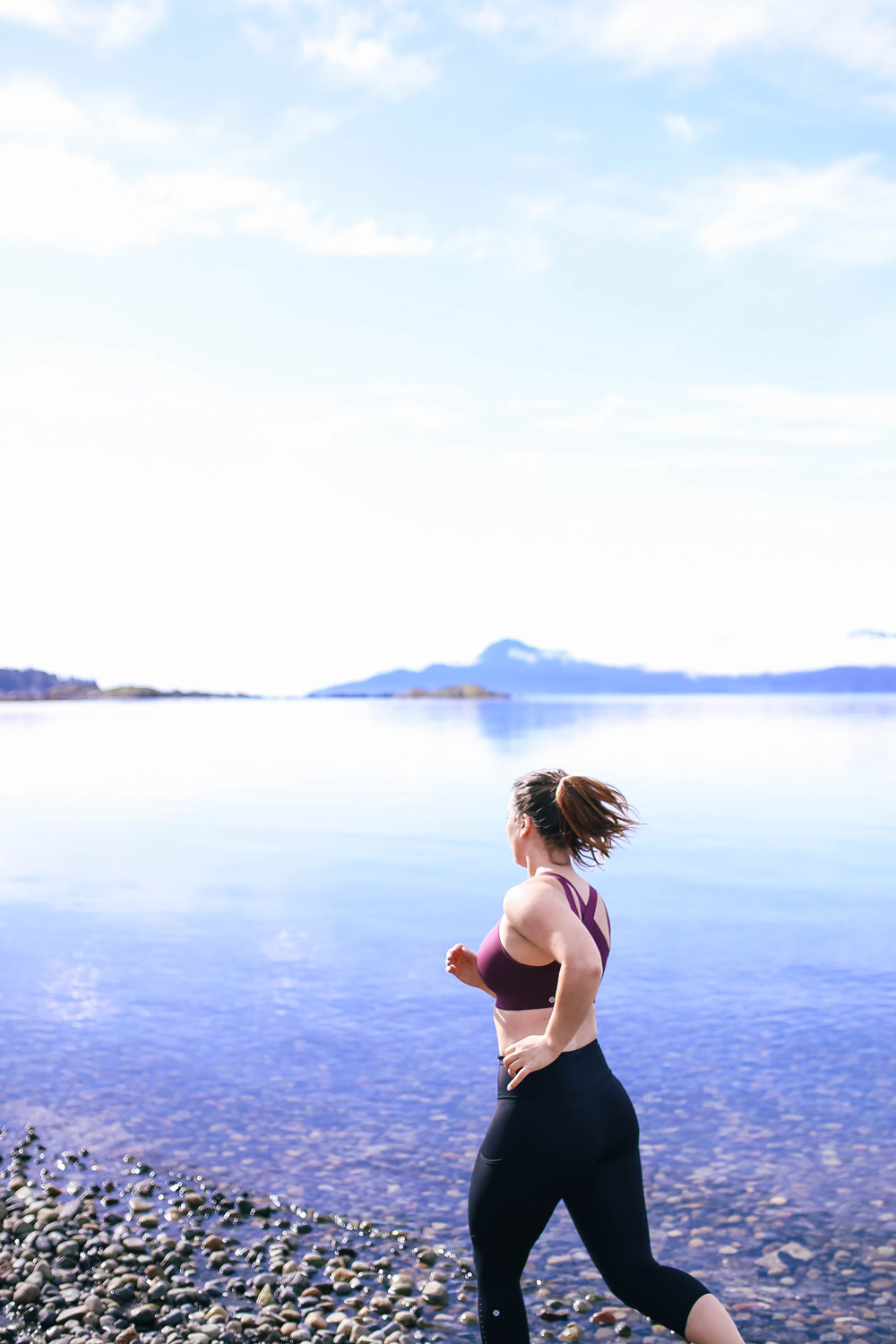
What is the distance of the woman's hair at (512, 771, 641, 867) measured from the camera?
523 centimetres

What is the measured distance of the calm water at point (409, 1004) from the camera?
32.7ft

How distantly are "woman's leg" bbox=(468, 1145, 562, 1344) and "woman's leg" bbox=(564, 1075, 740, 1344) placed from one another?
0.20 metres

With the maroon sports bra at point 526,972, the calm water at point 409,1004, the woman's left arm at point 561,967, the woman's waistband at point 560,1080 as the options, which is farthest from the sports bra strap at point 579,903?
the calm water at point 409,1004

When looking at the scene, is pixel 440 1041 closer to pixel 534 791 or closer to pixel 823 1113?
pixel 823 1113

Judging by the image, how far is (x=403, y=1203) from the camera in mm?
9148

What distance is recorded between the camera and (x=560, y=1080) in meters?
5.17

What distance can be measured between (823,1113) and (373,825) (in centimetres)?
2786

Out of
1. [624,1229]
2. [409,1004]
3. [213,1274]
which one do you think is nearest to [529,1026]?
[624,1229]

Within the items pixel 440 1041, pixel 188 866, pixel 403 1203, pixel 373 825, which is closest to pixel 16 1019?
pixel 440 1041

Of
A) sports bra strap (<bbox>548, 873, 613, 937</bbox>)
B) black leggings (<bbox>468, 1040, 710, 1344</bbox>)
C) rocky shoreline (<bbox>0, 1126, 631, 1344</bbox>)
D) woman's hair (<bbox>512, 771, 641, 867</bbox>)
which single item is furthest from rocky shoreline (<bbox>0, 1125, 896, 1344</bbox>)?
woman's hair (<bbox>512, 771, 641, 867</bbox>)

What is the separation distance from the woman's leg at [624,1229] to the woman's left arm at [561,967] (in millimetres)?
413

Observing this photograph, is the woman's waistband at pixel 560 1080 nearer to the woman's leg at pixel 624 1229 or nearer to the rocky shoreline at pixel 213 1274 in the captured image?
the woman's leg at pixel 624 1229

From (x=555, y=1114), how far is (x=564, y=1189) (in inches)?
15.5

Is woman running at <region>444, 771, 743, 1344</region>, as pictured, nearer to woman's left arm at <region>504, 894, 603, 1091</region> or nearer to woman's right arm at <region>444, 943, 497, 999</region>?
woman's left arm at <region>504, 894, 603, 1091</region>
